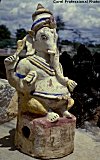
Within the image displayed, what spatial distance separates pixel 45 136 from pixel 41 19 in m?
1.29

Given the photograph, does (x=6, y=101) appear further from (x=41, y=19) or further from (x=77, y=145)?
(x=41, y=19)

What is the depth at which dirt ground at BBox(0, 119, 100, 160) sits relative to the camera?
12.3 feet

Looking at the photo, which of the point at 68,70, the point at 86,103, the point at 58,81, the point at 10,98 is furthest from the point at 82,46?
the point at 58,81

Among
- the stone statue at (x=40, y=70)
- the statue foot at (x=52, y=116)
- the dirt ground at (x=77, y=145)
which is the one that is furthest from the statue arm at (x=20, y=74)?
the dirt ground at (x=77, y=145)

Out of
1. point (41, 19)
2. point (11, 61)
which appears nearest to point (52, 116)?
point (11, 61)

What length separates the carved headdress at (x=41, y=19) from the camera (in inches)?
142

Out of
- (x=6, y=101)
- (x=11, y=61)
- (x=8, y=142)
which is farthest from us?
(x=6, y=101)

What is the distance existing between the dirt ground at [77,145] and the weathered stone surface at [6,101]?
0.16m

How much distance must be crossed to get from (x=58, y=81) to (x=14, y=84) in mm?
499

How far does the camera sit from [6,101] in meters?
5.19

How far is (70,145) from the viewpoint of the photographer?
3826mm

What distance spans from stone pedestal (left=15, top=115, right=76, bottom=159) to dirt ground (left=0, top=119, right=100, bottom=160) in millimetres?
112

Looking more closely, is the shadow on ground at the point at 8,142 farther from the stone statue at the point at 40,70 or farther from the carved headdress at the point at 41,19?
the carved headdress at the point at 41,19

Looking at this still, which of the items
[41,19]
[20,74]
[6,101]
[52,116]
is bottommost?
[6,101]
